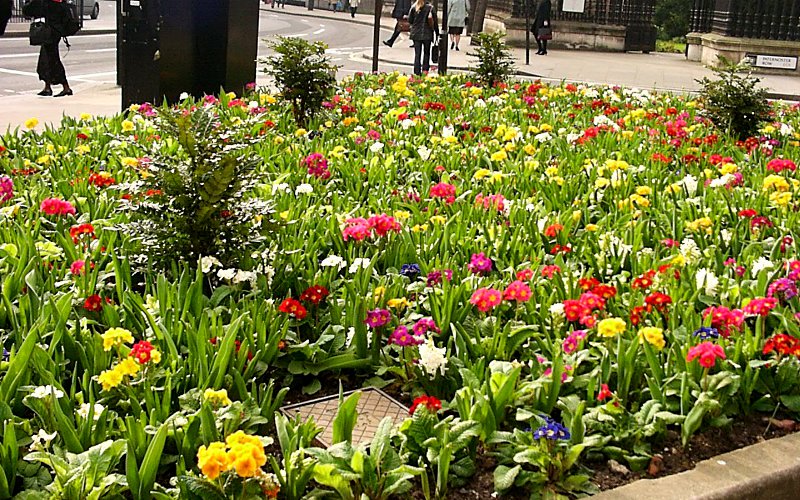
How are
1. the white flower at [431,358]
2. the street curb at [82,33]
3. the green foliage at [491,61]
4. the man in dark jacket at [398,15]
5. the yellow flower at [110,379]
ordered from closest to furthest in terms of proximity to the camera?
the yellow flower at [110,379], the white flower at [431,358], the green foliage at [491,61], the street curb at [82,33], the man in dark jacket at [398,15]

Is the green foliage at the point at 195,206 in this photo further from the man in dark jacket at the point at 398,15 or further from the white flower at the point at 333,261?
the man in dark jacket at the point at 398,15

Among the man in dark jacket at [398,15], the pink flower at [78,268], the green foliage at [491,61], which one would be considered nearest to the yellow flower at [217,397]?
the pink flower at [78,268]

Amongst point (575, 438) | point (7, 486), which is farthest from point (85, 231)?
point (575, 438)

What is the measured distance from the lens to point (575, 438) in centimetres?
308

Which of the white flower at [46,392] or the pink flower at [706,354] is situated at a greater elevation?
the pink flower at [706,354]

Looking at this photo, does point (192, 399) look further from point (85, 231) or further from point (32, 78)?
point (32, 78)

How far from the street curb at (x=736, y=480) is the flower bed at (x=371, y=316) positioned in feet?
0.44

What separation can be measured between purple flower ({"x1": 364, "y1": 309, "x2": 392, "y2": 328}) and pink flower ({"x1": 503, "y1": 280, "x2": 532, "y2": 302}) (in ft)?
1.61

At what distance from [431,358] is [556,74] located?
68.6 feet

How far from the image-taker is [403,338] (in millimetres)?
3562

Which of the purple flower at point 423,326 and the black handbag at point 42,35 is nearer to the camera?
the purple flower at point 423,326

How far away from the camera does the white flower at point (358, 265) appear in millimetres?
4246

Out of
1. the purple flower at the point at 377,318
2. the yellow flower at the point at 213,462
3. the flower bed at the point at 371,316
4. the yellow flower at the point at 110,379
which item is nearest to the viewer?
the yellow flower at the point at 213,462

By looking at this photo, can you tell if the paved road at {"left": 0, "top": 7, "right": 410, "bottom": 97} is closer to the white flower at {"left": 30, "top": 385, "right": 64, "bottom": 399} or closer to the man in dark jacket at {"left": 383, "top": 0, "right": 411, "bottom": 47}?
the man in dark jacket at {"left": 383, "top": 0, "right": 411, "bottom": 47}
